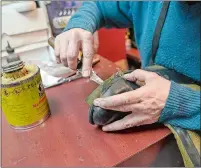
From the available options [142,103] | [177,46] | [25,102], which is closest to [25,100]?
[25,102]

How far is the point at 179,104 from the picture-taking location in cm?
41

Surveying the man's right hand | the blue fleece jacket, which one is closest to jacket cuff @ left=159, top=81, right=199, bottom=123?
the blue fleece jacket

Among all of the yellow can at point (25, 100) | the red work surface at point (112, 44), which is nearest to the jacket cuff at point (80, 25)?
the yellow can at point (25, 100)

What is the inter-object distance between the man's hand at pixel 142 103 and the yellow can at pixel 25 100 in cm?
12

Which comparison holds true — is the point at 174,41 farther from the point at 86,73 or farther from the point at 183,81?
the point at 86,73

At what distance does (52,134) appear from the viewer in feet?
1.43

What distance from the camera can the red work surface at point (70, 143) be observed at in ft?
1.24

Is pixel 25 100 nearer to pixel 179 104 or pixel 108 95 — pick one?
pixel 108 95

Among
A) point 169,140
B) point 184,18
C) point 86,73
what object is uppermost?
point 184,18

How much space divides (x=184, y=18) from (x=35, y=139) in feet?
1.26

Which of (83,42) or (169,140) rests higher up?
(83,42)

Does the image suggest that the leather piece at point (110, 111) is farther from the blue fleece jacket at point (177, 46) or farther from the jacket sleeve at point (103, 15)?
the jacket sleeve at point (103, 15)

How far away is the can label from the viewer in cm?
41

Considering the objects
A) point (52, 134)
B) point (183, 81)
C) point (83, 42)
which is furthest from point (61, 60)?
point (183, 81)
